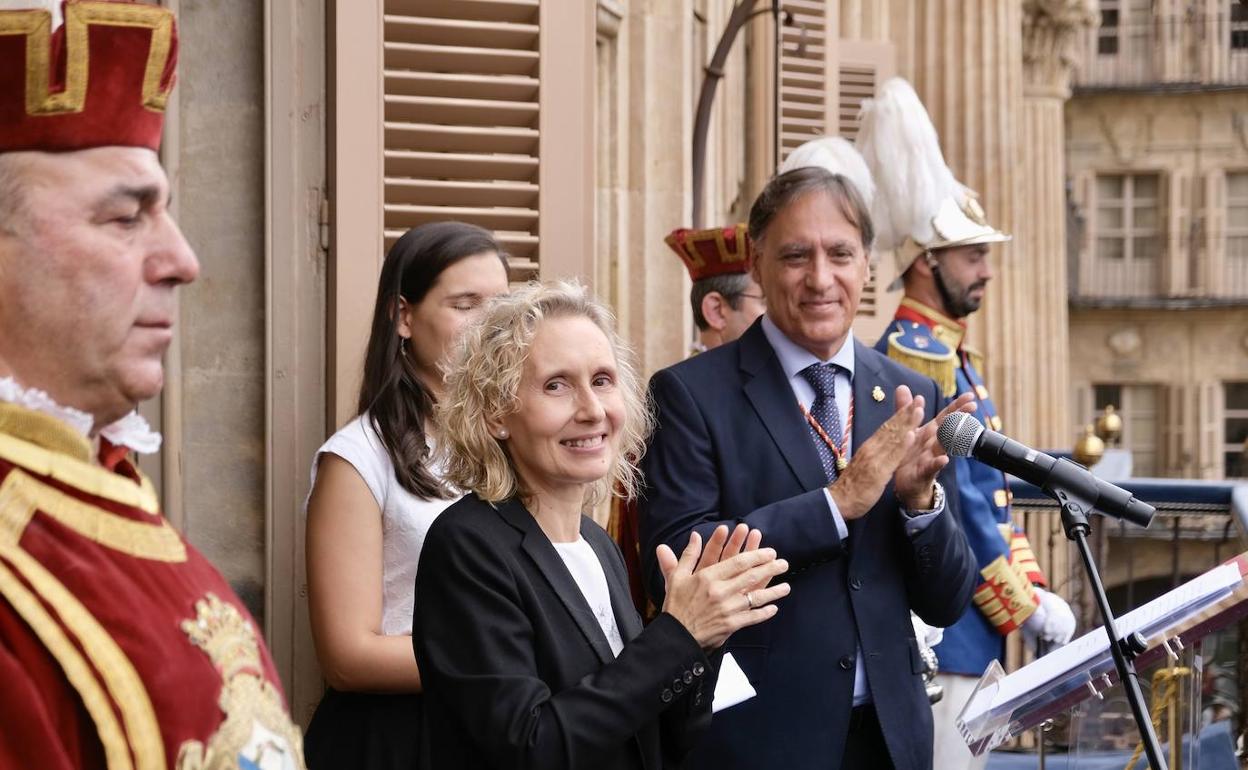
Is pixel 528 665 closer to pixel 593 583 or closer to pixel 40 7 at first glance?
pixel 593 583

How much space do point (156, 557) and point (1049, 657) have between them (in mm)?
2019

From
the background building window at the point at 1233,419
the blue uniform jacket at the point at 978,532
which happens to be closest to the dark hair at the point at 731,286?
the blue uniform jacket at the point at 978,532

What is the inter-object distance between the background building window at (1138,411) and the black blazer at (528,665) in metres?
34.4

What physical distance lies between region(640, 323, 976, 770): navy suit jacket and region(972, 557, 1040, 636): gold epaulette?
132cm

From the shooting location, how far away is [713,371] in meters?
4.04

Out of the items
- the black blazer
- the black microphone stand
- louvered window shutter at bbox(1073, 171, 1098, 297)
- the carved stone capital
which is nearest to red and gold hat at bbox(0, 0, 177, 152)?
the black blazer

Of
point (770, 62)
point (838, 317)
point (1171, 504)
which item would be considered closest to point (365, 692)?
point (838, 317)

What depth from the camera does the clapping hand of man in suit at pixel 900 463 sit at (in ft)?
11.8

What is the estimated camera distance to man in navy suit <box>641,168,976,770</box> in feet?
12.2

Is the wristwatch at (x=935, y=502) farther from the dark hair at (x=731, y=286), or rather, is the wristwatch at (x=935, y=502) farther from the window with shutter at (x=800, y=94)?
the window with shutter at (x=800, y=94)

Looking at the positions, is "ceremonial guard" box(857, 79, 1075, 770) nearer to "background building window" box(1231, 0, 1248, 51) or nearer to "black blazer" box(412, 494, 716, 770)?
"black blazer" box(412, 494, 716, 770)

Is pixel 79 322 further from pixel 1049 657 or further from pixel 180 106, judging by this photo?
pixel 180 106

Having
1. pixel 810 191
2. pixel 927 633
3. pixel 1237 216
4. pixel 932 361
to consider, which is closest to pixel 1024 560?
pixel 932 361

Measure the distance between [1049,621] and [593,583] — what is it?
8.79 ft
